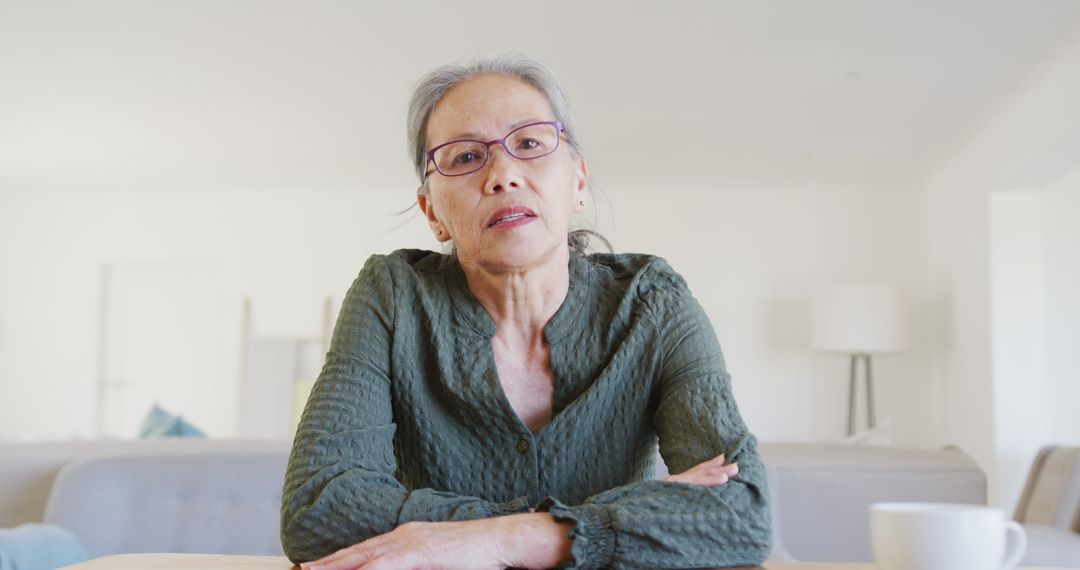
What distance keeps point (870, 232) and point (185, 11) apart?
5412 mm

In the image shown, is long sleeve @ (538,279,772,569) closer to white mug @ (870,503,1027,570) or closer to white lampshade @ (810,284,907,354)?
white mug @ (870,503,1027,570)

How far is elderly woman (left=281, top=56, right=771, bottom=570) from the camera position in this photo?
1240mm

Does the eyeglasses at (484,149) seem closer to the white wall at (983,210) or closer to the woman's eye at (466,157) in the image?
the woman's eye at (466,157)

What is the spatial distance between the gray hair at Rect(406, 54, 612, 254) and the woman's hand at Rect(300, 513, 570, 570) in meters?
0.60

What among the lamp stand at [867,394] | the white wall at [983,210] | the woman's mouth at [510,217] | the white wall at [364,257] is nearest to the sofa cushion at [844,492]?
the woman's mouth at [510,217]

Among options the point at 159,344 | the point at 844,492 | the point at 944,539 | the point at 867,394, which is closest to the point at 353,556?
the point at 944,539

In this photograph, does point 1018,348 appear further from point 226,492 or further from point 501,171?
point 501,171

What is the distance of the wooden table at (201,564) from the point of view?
3.13 feet

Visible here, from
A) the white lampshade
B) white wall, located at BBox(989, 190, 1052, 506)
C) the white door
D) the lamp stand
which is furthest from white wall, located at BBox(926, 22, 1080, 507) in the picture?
the white door

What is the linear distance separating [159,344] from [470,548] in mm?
7795

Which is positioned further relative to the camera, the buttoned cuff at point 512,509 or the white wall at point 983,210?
the white wall at point 983,210

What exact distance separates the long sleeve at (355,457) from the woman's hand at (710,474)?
184 mm

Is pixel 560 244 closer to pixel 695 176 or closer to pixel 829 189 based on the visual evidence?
pixel 695 176

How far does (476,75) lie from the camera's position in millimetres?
1437
